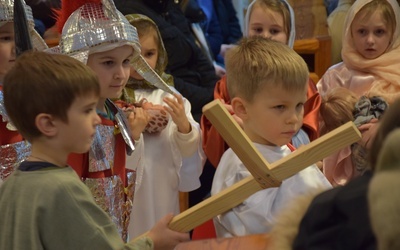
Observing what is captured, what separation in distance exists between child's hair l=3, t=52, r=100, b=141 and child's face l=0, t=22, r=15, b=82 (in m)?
0.77

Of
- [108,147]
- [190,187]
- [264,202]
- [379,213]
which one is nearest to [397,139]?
[379,213]

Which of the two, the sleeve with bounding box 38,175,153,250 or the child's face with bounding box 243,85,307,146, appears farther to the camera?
the child's face with bounding box 243,85,307,146

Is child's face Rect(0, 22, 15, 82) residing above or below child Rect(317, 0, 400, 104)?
above

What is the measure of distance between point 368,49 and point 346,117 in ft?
1.62

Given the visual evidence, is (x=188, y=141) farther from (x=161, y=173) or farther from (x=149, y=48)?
(x=149, y=48)

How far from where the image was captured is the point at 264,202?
1.95m

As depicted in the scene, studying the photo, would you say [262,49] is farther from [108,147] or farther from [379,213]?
[379,213]

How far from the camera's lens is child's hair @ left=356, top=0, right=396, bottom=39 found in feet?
10.1

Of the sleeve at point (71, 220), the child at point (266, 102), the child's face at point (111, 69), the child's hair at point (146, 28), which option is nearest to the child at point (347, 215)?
the sleeve at point (71, 220)

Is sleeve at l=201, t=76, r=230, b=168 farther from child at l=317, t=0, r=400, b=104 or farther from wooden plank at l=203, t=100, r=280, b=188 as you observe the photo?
wooden plank at l=203, t=100, r=280, b=188

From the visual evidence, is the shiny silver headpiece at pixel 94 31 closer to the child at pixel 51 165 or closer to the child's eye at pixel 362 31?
the child at pixel 51 165

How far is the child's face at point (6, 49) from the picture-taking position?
2.42 metres

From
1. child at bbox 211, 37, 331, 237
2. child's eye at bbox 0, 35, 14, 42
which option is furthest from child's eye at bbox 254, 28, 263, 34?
child's eye at bbox 0, 35, 14, 42

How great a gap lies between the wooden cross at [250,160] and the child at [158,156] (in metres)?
1.08
